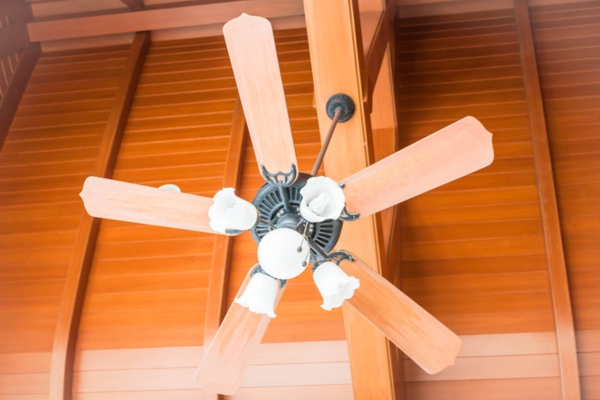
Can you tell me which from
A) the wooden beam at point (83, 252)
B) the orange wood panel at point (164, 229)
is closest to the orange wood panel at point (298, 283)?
the orange wood panel at point (164, 229)

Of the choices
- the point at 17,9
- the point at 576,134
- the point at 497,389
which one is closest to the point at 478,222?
the point at 576,134

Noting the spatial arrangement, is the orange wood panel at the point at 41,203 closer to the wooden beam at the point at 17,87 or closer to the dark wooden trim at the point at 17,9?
the wooden beam at the point at 17,87

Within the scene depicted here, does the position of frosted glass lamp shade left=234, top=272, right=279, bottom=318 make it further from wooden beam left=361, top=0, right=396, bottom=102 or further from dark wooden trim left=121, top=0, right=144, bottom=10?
dark wooden trim left=121, top=0, right=144, bottom=10

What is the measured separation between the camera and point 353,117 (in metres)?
3.28

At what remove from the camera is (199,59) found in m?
6.53

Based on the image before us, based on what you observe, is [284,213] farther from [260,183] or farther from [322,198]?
[260,183]

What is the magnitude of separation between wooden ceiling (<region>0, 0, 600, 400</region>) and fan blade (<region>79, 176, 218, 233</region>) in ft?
7.11

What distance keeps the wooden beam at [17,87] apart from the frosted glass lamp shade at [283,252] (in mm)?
5128

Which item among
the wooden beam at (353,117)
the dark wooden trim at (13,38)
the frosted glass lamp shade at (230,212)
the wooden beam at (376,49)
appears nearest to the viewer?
the frosted glass lamp shade at (230,212)

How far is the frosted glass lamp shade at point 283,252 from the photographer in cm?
213

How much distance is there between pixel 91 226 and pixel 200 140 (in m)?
1.32

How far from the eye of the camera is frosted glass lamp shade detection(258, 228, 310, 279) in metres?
2.13

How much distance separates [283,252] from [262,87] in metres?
0.64

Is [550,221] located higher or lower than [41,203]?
lower
